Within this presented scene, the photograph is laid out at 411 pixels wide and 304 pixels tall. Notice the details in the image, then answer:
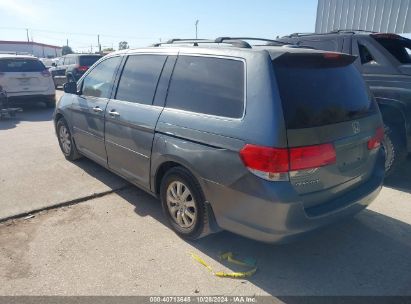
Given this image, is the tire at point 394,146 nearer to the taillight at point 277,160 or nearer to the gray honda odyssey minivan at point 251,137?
the gray honda odyssey minivan at point 251,137

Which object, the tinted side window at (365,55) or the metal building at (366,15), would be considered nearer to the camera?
the tinted side window at (365,55)

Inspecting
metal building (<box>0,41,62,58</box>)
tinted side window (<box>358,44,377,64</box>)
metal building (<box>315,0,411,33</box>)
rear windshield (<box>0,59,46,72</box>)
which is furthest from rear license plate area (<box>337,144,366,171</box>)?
metal building (<box>0,41,62,58</box>)

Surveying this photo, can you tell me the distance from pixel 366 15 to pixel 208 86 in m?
11.1

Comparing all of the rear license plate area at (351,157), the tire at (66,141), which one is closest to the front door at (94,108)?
the tire at (66,141)

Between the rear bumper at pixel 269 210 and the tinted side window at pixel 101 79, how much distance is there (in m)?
2.24

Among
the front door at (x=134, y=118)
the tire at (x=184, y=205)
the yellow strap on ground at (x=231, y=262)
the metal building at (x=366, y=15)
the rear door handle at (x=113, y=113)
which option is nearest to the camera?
the yellow strap on ground at (x=231, y=262)

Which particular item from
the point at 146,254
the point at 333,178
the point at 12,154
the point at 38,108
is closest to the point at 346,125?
the point at 333,178

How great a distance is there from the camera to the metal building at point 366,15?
36.4ft

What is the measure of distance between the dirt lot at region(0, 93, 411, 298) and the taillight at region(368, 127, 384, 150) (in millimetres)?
952

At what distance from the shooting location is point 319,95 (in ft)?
9.37

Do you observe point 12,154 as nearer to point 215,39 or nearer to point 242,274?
point 215,39

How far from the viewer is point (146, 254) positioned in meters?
3.28

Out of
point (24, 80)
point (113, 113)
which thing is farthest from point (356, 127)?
point (24, 80)

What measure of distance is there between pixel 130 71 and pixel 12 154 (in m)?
3.57
